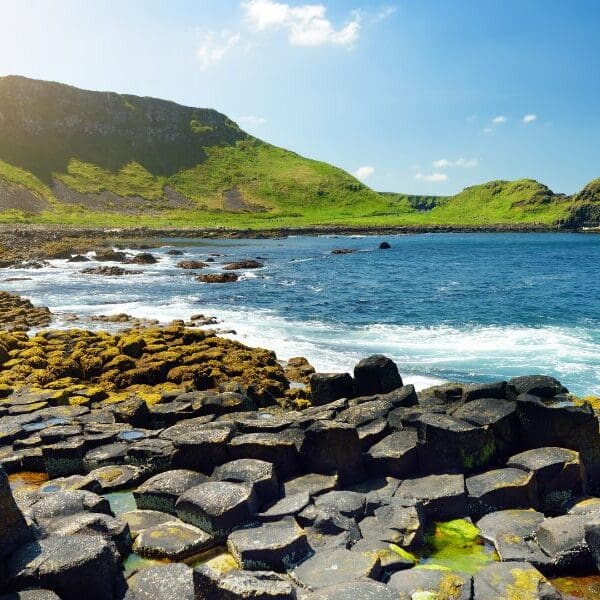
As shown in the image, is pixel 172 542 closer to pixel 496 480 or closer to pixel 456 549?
pixel 456 549

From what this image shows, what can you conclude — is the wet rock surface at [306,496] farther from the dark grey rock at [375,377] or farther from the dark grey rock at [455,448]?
the dark grey rock at [375,377]

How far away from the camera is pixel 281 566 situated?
6426 mm

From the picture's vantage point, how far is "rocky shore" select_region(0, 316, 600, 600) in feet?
19.4

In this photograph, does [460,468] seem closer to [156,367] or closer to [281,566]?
[281,566]

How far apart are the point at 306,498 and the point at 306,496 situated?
6 centimetres

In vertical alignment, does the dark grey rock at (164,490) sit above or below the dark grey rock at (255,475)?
below

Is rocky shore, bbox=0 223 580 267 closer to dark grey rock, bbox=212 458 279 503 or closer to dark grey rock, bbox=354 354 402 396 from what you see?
dark grey rock, bbox=354 354 402 396

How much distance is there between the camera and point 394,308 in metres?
34.7

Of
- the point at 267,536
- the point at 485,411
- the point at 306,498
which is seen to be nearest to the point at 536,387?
the point at 485,411

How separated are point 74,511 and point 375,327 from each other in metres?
22.1

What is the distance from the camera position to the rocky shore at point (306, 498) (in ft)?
19.4

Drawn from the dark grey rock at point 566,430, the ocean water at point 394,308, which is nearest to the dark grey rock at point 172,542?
the dark grey rock at point 566,430

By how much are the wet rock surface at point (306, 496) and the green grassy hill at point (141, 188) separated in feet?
402

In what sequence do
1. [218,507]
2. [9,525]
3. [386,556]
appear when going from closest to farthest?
[9,525], [386,556], [218,507]
